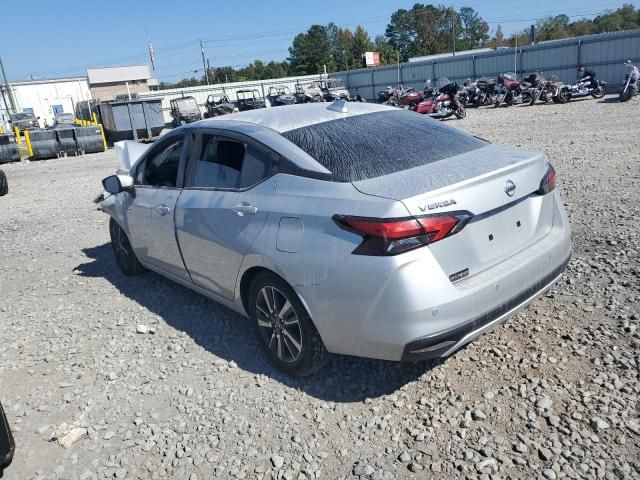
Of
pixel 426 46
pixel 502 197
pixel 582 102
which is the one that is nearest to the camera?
pixel 502 197

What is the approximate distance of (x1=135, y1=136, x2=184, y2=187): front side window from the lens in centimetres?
416

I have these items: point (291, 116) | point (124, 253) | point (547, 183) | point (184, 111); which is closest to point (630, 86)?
point (547, 183)

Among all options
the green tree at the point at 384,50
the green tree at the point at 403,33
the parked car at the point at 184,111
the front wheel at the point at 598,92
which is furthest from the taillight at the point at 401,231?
the green tree at the point at 403,33

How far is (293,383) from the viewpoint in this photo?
329 centimetres

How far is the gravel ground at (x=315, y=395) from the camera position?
259 centimetres

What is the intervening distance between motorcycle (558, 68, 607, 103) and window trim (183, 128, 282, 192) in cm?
1871

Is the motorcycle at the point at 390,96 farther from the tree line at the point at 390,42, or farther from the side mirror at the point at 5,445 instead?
the tree line at the point at 390,42

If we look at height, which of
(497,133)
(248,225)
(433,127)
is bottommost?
(497,133)

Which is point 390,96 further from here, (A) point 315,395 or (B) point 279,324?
(A) point 315,395

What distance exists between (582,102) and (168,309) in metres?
18.6

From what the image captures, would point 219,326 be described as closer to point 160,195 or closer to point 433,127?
point 160,195

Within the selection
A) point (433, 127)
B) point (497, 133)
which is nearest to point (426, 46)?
point (497, 133)

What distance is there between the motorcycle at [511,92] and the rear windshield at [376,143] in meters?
18.6

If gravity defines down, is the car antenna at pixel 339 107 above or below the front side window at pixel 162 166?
above
